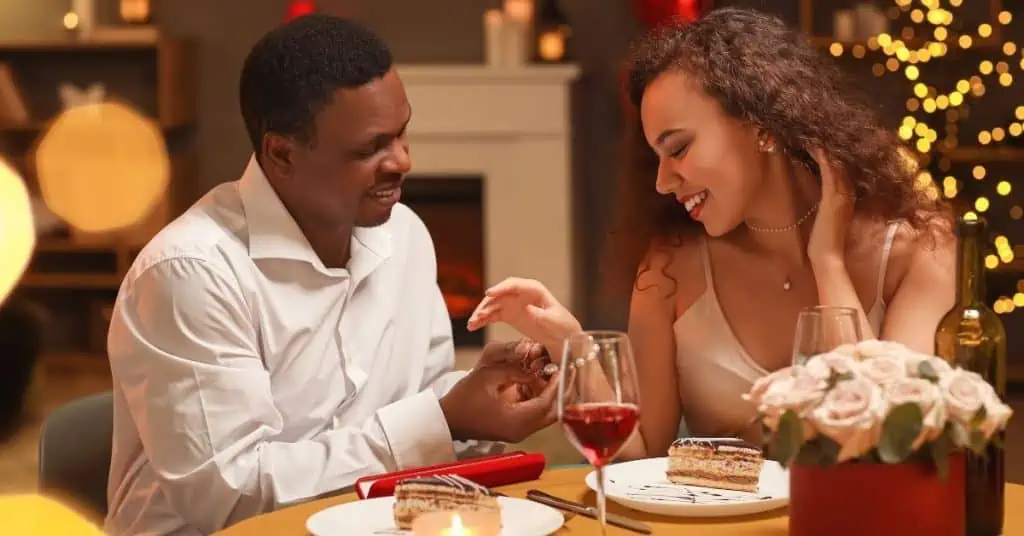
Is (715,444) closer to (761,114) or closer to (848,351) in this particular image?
(848,351)

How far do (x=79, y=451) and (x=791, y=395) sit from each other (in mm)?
1231

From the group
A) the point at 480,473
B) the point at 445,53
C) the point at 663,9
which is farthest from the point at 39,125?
the point at 480,473

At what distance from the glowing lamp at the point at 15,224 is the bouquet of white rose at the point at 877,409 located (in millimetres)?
5836

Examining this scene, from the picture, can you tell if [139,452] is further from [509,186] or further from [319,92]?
[509,186]

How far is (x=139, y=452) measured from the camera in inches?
82.4

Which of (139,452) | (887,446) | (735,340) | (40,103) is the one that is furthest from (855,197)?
(40,103)

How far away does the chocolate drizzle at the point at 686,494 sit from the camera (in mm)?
1623

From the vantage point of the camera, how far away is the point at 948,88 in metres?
6.10

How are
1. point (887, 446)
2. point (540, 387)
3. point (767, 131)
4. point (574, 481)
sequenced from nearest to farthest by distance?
point (887, 446) → point (574, 481) → point (540, 387) → point (767, 131)

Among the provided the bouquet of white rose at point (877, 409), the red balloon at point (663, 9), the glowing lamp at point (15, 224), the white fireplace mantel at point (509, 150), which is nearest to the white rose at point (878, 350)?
the bouquet of white rose at point (877, 409)

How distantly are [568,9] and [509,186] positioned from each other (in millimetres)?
854

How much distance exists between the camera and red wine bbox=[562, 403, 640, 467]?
1333mm

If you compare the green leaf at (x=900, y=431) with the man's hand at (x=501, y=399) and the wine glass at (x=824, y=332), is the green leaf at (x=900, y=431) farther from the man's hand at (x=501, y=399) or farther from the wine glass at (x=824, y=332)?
the man's hand at (x=501, y=399)

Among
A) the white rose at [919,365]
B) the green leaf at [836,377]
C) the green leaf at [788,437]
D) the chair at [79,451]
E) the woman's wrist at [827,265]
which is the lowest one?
the chair at [79,451]
